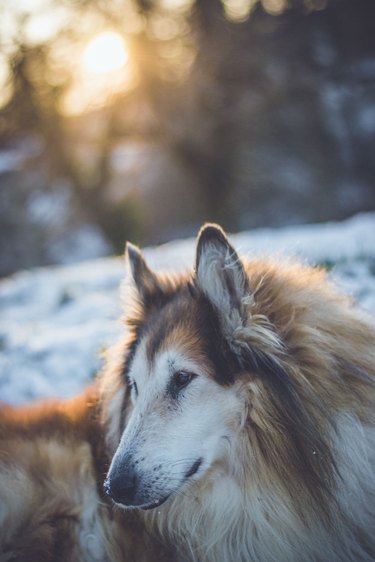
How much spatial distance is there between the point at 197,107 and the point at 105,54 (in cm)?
285

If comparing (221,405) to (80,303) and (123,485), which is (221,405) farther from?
(80,303)

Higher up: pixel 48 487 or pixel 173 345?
pixel 173 345

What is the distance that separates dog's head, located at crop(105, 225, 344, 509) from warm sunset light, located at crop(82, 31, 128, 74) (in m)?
11.7

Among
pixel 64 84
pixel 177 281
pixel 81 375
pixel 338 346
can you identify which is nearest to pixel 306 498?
pixel 338 346

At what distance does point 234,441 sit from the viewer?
92.4 inches

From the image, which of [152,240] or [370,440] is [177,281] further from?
[152,240]

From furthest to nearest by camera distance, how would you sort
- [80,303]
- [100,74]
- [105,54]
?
[105,54], [100,74], [80,303]

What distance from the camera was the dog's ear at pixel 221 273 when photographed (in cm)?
225

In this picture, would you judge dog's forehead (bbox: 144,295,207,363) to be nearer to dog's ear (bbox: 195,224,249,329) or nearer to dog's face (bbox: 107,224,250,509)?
dog's face (bbox: 107,224,250,509)

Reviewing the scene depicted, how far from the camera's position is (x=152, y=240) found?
15.5m

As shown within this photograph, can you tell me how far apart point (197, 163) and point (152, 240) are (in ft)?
8.77

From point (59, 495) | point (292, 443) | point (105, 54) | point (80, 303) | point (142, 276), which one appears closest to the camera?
point (292, 443)

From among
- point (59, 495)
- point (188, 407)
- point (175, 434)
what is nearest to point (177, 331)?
point (188, 407)

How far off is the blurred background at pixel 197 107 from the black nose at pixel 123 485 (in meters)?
12.2
